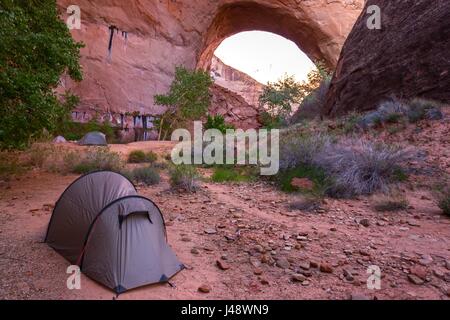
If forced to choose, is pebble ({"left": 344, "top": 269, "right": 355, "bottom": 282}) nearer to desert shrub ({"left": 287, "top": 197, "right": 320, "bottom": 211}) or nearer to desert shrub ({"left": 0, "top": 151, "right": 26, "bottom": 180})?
desert shrub ({"left": 287, "top": 197, "right": 320, "bottom": 211})

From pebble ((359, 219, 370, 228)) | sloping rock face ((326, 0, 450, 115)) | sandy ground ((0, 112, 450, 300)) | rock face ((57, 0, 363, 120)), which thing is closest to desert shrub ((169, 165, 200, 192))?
sandy ground ((0, 112, 450, 300))

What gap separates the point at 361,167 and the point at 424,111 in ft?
13.5

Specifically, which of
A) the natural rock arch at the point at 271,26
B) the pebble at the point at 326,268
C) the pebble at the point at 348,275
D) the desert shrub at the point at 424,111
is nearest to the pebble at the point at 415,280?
the pebble at the point at 348,275

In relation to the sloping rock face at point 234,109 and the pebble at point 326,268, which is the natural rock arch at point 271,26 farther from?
the pebble at point 326,268

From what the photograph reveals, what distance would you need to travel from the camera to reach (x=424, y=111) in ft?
33.0

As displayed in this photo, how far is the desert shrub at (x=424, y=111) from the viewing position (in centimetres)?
977

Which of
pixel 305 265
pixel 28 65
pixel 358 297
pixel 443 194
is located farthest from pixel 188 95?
pixel 358 297

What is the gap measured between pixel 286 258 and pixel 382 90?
9.89 metres

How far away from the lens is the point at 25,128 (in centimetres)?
765

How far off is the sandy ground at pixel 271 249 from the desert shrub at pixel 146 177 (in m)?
1.42

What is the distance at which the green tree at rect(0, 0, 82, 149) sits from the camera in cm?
709

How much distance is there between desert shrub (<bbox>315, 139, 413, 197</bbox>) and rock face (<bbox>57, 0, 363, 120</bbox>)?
19.8 metres

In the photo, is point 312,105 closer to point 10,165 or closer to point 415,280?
point 10,165

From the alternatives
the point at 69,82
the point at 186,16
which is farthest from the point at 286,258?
the point at 186,16
